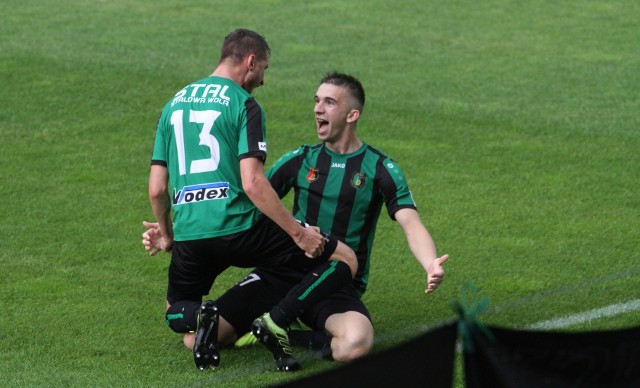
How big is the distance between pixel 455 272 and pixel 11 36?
886 cm

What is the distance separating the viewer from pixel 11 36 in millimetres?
15492

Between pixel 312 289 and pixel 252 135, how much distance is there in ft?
2.94

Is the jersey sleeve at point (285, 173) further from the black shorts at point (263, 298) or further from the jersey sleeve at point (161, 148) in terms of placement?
the jersey sleeve at point (161, 148)

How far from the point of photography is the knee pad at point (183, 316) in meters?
6.69

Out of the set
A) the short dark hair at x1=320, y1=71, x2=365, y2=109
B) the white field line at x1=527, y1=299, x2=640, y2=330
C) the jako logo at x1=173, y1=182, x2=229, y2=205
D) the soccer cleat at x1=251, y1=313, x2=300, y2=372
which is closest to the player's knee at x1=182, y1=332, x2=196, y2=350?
the soccer cleat at x1=251, y1=313, x2=300, y2=372

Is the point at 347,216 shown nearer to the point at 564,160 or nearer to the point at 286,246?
the point at 286,246

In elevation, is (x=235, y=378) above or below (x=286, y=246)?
below

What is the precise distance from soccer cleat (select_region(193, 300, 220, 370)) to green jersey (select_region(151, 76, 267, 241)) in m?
0.43

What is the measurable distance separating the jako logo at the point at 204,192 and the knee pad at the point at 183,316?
1.86 feet

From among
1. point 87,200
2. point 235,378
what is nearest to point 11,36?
point 87,200

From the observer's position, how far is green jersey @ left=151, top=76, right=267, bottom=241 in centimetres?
662

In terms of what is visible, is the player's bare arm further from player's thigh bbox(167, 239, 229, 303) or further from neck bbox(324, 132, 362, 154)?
neck bbox(324, 132, 362, 154)

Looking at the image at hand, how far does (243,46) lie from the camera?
6805 millimetres

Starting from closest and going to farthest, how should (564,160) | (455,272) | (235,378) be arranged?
(235,378), (455,272), (564,160)
